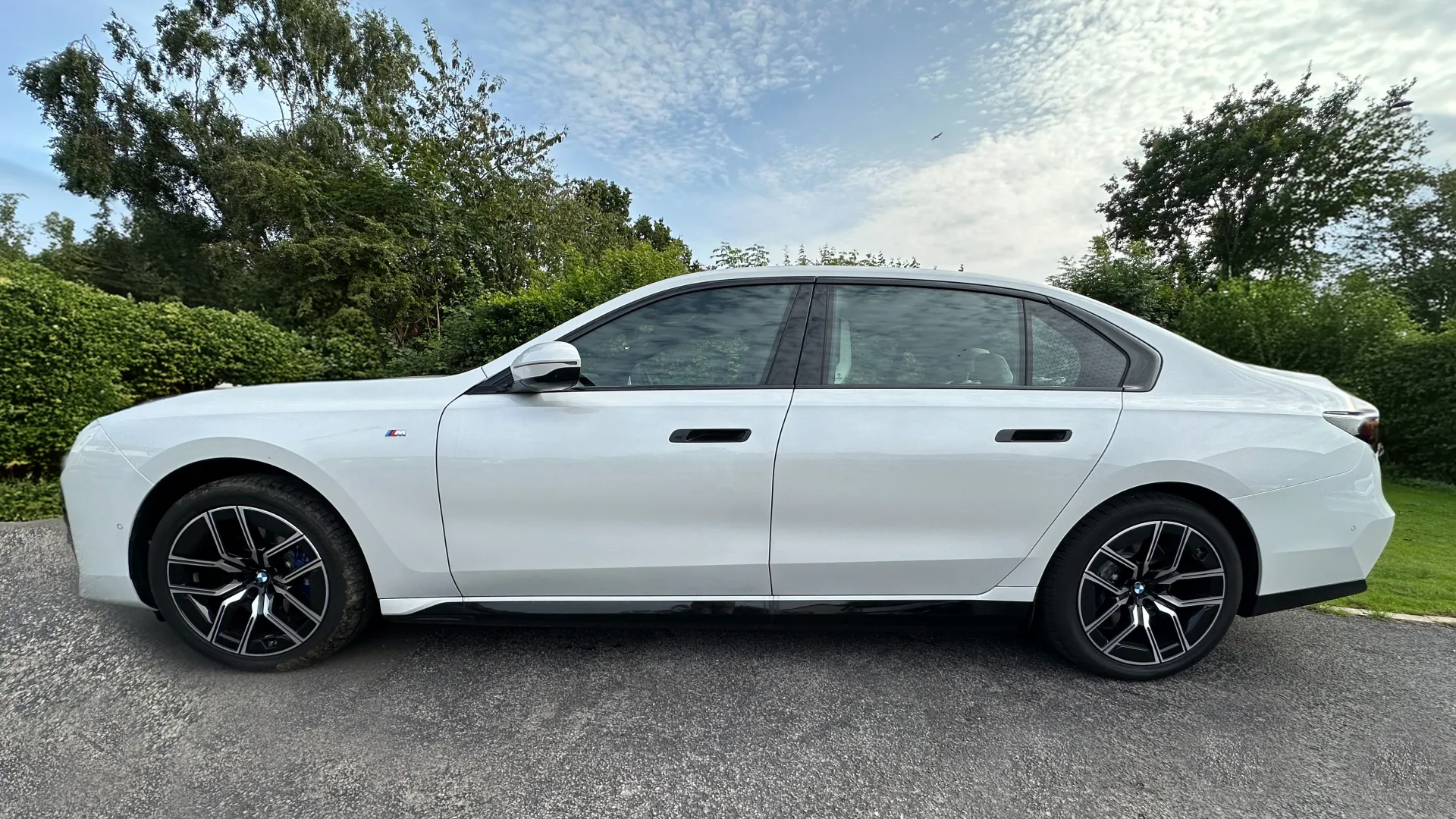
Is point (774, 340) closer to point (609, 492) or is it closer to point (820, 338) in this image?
point (820, 338)

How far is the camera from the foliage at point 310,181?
33.7ft

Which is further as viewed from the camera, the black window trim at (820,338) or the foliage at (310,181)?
the foliage at (310,181)

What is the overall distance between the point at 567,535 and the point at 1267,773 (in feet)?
7.59

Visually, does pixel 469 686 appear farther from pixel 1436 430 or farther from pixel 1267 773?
pixel 1436 430

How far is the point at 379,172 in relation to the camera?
33.9 ft

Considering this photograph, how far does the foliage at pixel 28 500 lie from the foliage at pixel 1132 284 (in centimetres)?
1179

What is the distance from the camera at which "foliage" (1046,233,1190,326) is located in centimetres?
923

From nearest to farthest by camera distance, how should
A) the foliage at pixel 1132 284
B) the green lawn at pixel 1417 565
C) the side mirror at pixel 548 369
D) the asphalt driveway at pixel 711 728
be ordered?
the asphalt driveway at pixel 711 728 → the side mirror at pixel 548 369 → the green lawn at pixel 1417 565 → the foliage at pixel 1132 284

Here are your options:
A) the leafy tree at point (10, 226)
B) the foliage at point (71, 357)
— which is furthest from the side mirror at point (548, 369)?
the leafy tree at point (10, 226)

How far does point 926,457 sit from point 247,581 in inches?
99.8

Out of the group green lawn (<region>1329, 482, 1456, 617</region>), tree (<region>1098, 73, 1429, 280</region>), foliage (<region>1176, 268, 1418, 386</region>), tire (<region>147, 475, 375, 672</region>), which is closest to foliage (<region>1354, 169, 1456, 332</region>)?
tree (<region>1098, 73, 1429, 280</region>)

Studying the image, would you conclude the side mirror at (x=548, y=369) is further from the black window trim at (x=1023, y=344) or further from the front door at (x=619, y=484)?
the black window trim at (x=1023, y=344)

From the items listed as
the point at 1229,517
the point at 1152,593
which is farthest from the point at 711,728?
the point at 1229,517

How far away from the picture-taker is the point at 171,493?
2.18m
